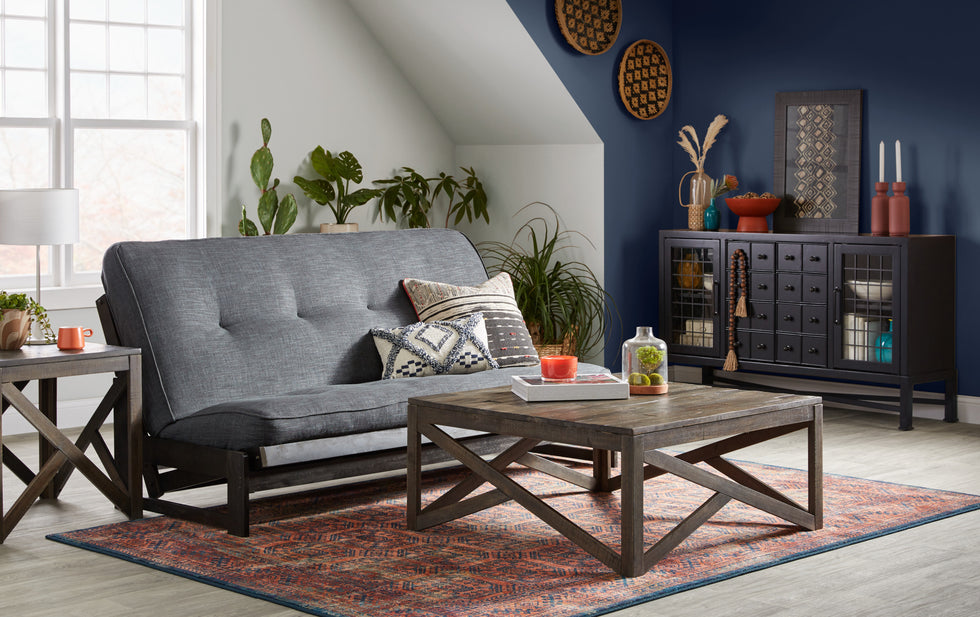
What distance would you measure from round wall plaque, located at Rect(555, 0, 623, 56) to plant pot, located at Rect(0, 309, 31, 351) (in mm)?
3313

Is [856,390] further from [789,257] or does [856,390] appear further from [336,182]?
[336,182]

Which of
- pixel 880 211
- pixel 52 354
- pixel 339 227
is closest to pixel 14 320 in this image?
pixel 52 354

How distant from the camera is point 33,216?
13.5 ft

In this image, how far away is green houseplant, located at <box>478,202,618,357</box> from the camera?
639 centimetres

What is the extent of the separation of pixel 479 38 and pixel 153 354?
9.75 feet

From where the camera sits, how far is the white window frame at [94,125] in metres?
5.68

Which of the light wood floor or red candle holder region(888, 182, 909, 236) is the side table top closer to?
the light wood floor

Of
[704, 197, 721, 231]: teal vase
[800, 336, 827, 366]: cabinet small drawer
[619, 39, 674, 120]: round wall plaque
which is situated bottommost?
[800, 336, 827, 366]: cabinet small drawer

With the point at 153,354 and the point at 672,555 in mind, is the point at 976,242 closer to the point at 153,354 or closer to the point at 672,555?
the point at 672,555

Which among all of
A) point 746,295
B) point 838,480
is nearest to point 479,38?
point 746,295

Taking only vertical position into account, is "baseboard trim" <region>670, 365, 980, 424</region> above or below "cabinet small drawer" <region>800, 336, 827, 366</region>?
below

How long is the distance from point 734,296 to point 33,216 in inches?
136

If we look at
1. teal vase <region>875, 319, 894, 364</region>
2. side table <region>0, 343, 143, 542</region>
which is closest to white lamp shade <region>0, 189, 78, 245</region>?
side table <region>0, 343, 143, 542</region>

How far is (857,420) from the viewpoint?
19.3 feet
